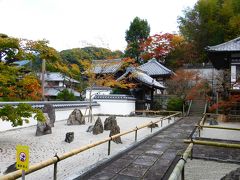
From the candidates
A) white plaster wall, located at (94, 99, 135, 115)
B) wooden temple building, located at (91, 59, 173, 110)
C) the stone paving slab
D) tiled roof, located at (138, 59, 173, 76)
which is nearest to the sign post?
the stone paving slab

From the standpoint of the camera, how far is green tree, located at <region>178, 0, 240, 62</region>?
32.5 m

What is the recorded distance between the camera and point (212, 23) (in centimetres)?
3316

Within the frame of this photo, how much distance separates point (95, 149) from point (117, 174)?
2.85m

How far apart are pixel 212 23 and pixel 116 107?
1841 centimetres

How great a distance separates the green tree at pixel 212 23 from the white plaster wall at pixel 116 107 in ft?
54.1

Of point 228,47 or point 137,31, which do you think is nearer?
point 228,47

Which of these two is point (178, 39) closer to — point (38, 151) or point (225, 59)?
point (225, 59)

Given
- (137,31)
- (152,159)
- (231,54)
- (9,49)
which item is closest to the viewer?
(152,159)

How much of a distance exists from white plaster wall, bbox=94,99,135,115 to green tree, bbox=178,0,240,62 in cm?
1650

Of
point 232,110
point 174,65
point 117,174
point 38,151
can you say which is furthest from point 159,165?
point 174,65

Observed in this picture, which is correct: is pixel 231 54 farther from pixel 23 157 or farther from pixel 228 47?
pixel 23 157

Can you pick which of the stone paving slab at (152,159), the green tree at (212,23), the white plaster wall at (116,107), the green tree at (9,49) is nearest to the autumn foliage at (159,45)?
the green tree at (212,23)

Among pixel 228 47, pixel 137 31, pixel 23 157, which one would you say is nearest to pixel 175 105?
pixel 228 47

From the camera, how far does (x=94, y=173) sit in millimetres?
5941
